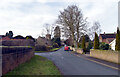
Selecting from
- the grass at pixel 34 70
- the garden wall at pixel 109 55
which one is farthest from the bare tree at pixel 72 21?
the grass at pixel 34 70

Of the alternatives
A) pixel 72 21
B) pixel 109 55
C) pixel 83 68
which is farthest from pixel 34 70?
pixel 72 21

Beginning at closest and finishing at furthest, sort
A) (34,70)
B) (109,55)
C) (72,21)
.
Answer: (34,70) < (109,55) < (72,21)

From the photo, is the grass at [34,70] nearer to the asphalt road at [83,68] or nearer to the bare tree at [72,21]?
the asphalt road at [83,68]

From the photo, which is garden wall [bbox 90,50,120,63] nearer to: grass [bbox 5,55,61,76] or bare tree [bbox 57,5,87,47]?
grass [bbox 5,55,61,76]

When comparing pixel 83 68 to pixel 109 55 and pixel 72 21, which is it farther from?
pixel 72 21

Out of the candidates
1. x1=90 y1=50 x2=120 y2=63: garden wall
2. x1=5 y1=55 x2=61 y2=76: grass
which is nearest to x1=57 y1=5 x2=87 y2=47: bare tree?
x1=90 y1=50 x2=120 y2=63: garden wall

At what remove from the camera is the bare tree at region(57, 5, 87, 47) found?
41.5m

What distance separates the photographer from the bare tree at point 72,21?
136ft

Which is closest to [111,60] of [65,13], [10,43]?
[10,43]

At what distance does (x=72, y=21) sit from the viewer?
4194 cm

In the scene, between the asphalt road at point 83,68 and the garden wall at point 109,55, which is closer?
the asphalt road at point 83,68

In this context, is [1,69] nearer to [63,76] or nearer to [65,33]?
[63,76]

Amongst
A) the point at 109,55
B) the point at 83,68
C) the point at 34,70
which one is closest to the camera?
the point at 34,70

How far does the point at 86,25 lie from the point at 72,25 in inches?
162
